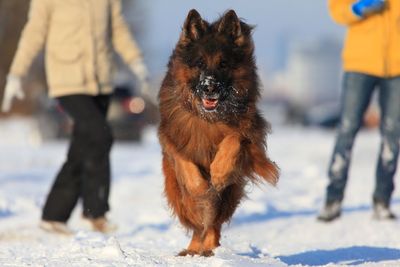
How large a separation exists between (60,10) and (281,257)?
3.00 m

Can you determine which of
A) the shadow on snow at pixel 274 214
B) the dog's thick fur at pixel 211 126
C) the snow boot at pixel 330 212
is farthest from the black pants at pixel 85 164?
the snow boot at pixel 330 212

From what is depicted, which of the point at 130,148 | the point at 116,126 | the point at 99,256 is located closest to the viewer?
the point at 99,256

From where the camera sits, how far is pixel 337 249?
21.6 feet

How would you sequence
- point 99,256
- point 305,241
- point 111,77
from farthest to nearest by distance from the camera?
1. point 111,77
2. point 305,241
3. point 99,256

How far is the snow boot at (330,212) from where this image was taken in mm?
8516

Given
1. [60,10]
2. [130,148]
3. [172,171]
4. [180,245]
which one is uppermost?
[60,10]

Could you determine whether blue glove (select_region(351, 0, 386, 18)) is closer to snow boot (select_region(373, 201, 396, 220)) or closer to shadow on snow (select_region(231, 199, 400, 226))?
snow boot (select_region(373, 201, 396, 220))

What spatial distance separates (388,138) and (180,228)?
9.29 ft

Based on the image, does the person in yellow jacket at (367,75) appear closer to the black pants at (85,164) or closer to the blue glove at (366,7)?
the blue glove at (366,7)

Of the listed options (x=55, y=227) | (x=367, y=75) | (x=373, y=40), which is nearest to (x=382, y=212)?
(x=367, y=75)

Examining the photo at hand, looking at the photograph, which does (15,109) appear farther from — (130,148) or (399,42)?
(399,42)

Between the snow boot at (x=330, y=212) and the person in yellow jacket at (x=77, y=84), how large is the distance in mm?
2022

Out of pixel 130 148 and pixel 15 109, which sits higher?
pixel 130 148

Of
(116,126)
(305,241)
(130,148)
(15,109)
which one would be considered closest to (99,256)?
(305,241)
